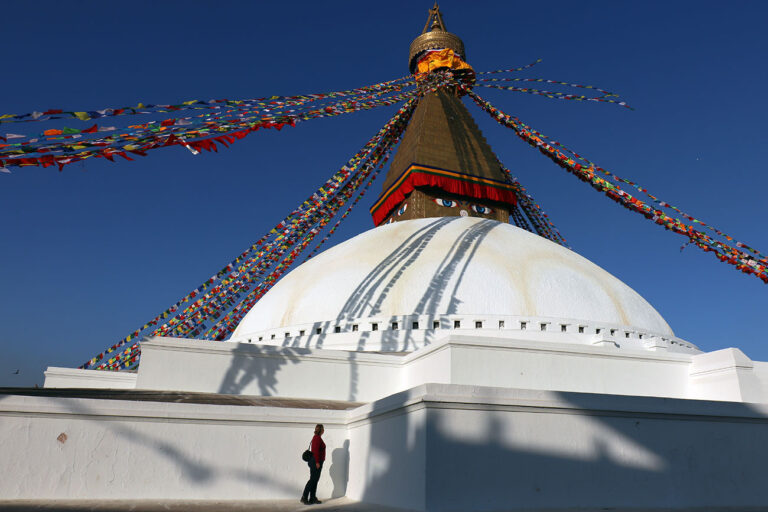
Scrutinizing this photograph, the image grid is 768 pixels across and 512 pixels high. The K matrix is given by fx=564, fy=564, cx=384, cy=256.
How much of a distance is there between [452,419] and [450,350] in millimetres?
3719

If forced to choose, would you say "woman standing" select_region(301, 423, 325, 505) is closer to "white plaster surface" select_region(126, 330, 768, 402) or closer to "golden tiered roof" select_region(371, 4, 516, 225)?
"white plaster surface" select_region(126, 330, 768, 402)

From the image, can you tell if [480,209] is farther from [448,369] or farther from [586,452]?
[586,452]

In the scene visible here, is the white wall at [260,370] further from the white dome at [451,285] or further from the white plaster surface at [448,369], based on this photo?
the white dome at [451,285]

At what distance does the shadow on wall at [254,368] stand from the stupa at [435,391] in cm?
2

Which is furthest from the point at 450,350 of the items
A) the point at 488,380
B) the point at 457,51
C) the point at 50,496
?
the point at 457,51

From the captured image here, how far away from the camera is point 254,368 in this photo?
933 centimetres

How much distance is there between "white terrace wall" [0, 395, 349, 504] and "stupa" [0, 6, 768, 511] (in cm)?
2

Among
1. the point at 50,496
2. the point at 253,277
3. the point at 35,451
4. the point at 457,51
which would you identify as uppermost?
the point at 457,51

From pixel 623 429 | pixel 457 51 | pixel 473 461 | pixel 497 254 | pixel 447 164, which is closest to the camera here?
pixel 473 461

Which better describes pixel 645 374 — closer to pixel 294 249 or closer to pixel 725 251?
pixel 725 251

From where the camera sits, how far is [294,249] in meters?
14.3

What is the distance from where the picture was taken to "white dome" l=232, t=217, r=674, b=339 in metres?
10.9

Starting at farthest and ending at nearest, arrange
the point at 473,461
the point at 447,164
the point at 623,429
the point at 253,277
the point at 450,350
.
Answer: the point at 447,164
the point at 253,277
the point at 450,350
the point at 623,429
the point at 473,461

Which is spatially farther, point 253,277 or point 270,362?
point 253,277
